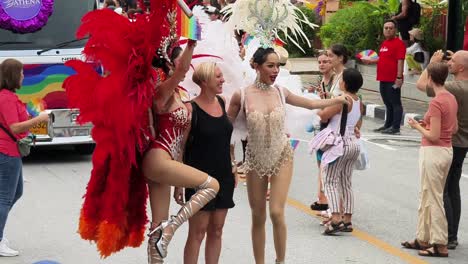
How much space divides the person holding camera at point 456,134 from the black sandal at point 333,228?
1111 mm

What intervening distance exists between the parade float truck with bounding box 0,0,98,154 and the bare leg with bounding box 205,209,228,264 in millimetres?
6212

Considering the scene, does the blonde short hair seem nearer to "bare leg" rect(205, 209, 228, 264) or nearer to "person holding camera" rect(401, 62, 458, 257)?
"bare leg" rect(205, 209, 228, 264)

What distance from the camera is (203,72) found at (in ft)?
24.4

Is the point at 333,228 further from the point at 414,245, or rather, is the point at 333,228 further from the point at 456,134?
the point at 456,134

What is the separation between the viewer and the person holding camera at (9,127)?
346 inches

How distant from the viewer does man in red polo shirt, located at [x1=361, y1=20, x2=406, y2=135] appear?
17.8m

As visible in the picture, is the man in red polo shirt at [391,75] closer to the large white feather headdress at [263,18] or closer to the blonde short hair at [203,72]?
the large white feather headdress at [263,18]

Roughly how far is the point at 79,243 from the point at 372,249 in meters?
2.77

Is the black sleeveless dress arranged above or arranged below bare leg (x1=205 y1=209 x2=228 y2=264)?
above

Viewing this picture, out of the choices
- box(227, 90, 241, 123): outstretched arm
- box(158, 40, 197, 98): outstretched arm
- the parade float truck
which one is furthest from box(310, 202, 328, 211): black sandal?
box(158, 40, 197, 98): outstretched arm

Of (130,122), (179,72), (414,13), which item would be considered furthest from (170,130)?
(414,13)

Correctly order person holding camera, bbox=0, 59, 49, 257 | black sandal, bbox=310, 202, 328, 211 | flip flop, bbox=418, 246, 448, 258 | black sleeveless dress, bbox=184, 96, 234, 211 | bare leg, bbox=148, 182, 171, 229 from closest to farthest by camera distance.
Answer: bare leg, bbox=148, 182, 171, 229 < black sleeveless dress, bbox=184, 96, 234, 211 < person holding camera, bbox=0, 59, 49, 257 < flip flop, bbox=418, 246, 448, 258 < black sandal, bbox=310, 202, 328, 211

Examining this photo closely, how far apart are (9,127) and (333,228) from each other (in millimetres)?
3298

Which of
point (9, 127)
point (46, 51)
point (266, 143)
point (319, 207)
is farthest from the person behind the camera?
point (46, 51)
